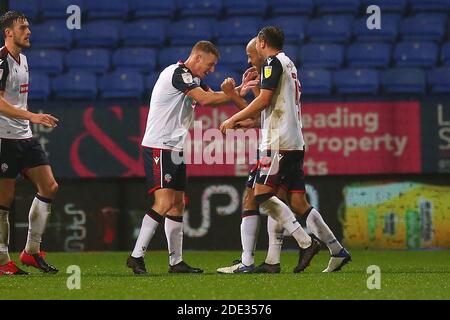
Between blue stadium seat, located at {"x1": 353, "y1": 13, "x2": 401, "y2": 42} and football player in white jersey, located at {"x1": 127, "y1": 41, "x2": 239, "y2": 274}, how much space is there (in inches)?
251

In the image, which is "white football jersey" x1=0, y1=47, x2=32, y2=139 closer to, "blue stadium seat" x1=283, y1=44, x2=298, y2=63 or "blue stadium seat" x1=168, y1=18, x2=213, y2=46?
"blue stadium seat" x1=283, y1=44, x2=298, y2=63

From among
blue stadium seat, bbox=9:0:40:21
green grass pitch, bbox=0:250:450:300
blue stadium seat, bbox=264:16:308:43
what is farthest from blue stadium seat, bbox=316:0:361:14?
green grass pitch, bbox=0:250:450:300

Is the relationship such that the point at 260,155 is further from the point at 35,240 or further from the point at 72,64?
the point at 72,64

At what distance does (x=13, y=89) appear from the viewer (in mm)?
7715

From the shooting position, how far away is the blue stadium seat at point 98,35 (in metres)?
14.3

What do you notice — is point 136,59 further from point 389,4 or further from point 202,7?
point 389,4

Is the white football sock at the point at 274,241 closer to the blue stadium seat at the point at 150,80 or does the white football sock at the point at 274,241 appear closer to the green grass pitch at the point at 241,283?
the green grass pitch at the point at 241,283

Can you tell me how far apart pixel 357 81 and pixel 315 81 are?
0.50 m

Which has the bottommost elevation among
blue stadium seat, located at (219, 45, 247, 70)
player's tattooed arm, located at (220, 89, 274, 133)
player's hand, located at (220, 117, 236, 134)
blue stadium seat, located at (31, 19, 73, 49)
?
player's hand, located at (220, 117, 236, 134)

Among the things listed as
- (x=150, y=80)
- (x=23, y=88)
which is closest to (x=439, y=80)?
(x=150, y=80)

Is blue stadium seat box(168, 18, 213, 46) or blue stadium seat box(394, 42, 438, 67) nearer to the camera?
blue stadium seat box(394, 42, 438, 67)

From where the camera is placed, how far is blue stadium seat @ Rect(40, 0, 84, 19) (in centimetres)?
1481
